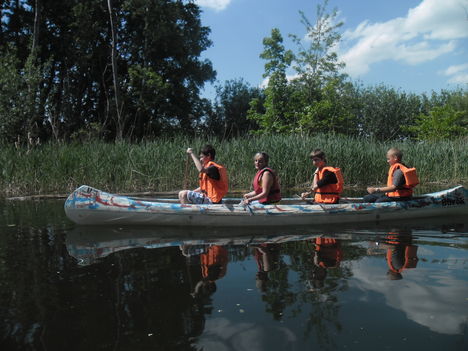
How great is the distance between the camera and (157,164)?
32.5ft

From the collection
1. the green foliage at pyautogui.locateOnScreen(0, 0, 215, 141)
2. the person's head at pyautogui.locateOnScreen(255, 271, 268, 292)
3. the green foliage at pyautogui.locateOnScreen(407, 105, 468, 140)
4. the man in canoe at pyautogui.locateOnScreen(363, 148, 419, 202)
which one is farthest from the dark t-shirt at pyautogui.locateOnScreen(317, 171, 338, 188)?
the green foliage at pyautogui.locateOnScreen(407, 105, 468, 140)

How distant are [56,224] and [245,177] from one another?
4918 millimetres

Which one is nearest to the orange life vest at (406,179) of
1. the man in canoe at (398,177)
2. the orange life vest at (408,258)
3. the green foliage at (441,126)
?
the man in canoe at (398,177)

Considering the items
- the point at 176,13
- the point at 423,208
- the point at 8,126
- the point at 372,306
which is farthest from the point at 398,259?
the point at 176,13

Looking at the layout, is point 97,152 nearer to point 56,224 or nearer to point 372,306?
point 56,224

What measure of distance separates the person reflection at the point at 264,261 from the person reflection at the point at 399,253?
3.35 ft

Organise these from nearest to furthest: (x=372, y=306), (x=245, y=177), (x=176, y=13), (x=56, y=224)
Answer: (x=372, y=306), (x=56, y=224), (x=245, y=177), (x=176, y=13)

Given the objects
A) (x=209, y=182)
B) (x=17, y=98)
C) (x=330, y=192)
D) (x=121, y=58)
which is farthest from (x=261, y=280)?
(x=121, y=58)

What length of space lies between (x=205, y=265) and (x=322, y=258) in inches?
45.3

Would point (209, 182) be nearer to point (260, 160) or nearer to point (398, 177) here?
point (260, 160)

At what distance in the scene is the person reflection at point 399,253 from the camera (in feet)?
12.9

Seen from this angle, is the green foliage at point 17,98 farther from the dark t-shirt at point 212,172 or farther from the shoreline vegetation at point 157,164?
the dark t-shirt at point 212,172

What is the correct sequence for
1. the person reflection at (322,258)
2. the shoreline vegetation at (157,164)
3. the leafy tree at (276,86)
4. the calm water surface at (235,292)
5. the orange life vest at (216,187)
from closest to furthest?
1. the calm water surface at (235,292)
2. the person reflection at (322,258)
3. the orange life vest at (216,187)
4. the shoreline vegetation at (157,164)
5. the leafy tree at (276,86)

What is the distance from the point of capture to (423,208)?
6.82 metres
